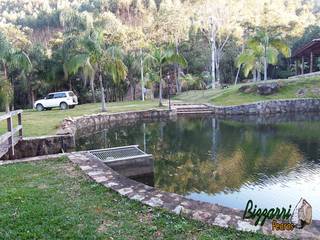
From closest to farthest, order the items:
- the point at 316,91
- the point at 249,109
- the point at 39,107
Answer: the point at 249,109
the point at 39,107
the point at 316,91

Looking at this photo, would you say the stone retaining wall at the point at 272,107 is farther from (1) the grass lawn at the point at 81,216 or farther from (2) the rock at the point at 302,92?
(1) the grass lawn at the point at 81,216

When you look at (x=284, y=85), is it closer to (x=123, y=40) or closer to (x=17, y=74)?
(x=123, y=40)

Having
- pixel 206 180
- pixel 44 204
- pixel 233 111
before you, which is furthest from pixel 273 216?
pixel 233 111

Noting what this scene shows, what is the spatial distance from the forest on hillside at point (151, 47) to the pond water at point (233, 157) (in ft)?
22.0

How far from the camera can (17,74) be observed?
31000 mm

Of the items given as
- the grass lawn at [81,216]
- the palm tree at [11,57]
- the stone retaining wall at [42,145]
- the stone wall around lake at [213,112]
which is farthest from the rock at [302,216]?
the palm tree at [11,57]

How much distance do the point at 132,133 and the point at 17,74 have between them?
Answer: 18.7 metres

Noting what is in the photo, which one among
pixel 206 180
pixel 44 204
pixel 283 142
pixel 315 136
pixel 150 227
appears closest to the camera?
pixel 150 227

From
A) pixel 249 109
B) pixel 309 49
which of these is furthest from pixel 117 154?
pixel 309 49

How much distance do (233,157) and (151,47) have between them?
1795cm

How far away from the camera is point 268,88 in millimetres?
26109

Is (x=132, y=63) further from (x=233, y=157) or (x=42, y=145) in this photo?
(x=233, y=157)

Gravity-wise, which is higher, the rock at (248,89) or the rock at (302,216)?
the rock at (248,89)

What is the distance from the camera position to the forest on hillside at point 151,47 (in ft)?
89.6
